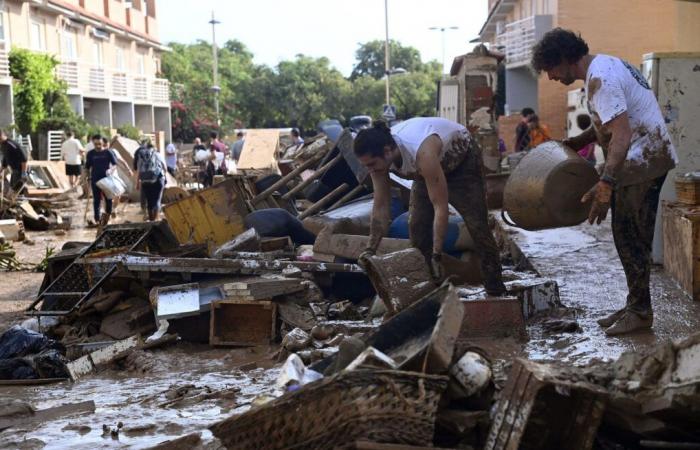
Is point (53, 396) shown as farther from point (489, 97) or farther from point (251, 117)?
point (251, 117)

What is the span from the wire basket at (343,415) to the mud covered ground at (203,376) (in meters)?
0.61

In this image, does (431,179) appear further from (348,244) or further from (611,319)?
(348,244)

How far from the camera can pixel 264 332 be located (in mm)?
7176

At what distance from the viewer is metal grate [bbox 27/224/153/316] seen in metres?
8.16

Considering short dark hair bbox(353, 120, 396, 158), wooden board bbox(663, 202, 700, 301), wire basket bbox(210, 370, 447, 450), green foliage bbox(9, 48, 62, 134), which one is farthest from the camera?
green foliage bbox(9, 48, 62, 134)

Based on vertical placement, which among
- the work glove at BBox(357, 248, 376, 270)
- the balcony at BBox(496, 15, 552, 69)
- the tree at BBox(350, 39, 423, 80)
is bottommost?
the work glove at BBox(357, 248, 376, 270)

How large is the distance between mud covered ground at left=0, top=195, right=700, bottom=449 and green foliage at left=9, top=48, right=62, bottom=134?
27440 millimetres

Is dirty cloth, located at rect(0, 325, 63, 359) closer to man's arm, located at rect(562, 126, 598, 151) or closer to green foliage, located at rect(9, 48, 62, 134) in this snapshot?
man's arm, located at rect(562, 126, 598, 151)

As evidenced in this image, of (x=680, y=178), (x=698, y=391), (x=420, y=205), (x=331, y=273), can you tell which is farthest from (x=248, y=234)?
(x=698, y=391)

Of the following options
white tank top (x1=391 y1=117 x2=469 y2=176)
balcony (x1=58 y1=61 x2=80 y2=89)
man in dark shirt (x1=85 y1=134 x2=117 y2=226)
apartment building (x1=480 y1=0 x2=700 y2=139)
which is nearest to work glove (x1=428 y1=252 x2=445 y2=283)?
white tank top (x1=391 y1=117 x2=469 y2=176)

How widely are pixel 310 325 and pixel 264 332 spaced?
0.37 m

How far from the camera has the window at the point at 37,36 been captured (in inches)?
1478

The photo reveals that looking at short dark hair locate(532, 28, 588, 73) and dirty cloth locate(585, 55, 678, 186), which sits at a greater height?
short dark hair locate(532, 28, 588, 73)

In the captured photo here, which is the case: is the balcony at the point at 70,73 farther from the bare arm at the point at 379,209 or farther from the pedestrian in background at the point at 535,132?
the bare arm at the point at 379,209
